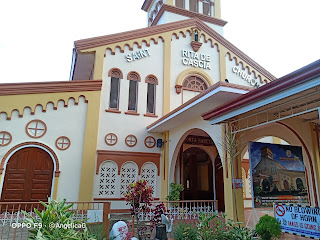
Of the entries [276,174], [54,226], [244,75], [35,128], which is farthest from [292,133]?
[35,128]

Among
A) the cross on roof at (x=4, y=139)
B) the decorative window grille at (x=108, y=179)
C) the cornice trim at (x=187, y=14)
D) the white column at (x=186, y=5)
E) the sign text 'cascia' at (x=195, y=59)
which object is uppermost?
the white column at (x=186, y=5)

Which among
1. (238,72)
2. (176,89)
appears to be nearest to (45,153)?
(176,89)

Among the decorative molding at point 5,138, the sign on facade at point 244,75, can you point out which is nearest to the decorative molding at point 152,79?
the sign on facade at point 244,75

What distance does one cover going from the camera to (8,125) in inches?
355

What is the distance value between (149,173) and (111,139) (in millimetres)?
2301

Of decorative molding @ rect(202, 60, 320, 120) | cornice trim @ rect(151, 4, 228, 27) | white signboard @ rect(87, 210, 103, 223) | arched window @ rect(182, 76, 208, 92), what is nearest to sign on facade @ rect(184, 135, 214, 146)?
arched window @ rect(182, 76, 208, 92)

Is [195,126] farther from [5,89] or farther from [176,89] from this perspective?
[5,89]

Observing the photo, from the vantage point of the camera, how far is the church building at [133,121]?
8501 millimetres

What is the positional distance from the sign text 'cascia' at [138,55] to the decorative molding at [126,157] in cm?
445

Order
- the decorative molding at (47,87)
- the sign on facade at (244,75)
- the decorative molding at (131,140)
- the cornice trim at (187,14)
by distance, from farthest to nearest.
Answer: the cornice trim at (187,14)
the sign on facade at (244,75)
the decorative molding at (131,140)
the decorative molding at (47,87)

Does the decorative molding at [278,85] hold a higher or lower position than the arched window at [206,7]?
lower

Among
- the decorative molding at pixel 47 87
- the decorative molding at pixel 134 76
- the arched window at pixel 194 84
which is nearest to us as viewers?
the decorative molding at pixel 47 87

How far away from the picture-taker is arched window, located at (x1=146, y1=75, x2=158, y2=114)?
12.0 meters

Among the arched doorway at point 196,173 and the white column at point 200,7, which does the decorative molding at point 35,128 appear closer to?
the arched doorway at point 196,173
